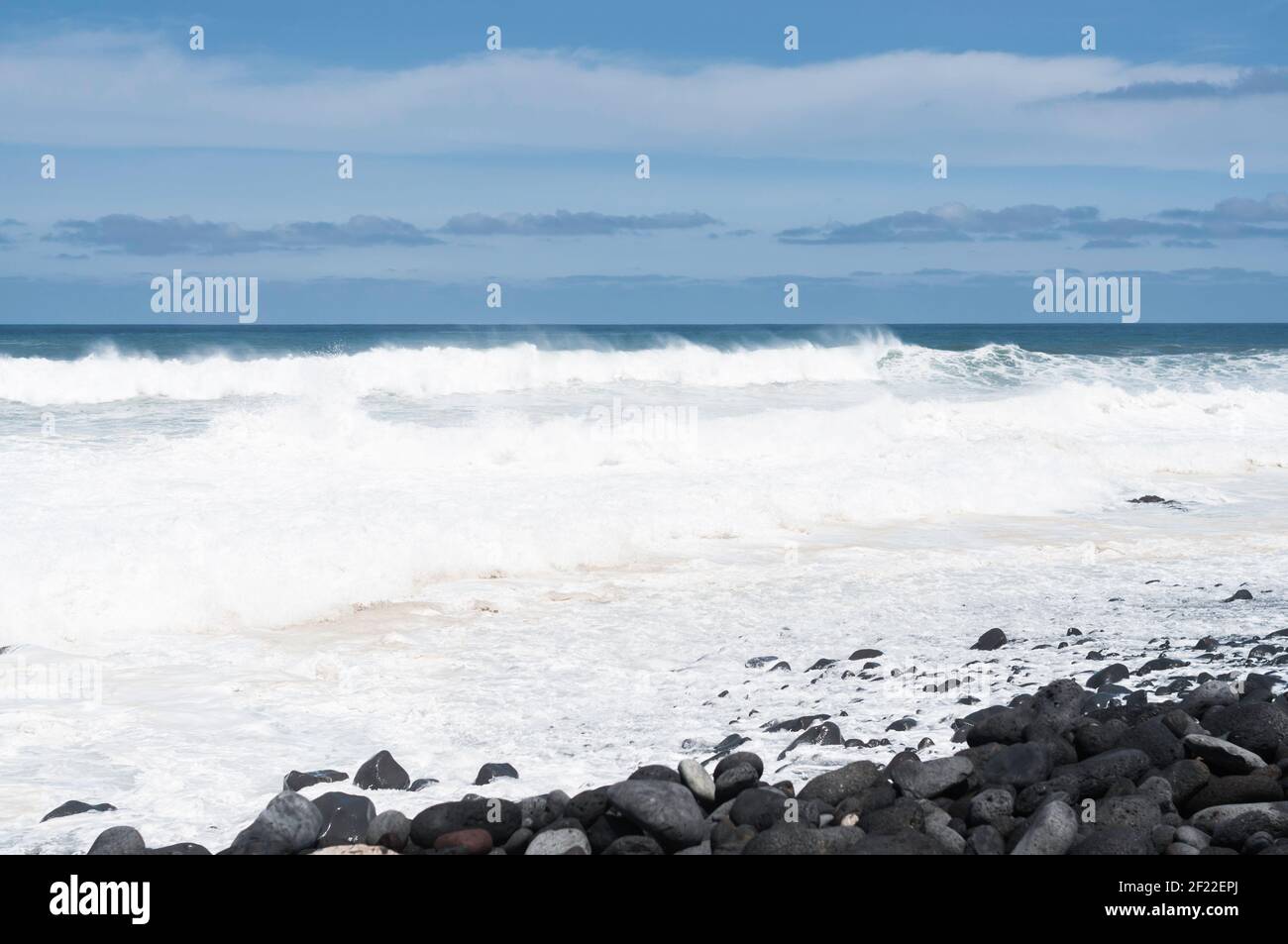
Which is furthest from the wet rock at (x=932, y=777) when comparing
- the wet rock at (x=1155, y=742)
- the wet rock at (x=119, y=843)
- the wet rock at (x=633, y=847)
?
the wet rock at (x=119, y=843)

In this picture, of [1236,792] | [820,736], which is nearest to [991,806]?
[1236,792]

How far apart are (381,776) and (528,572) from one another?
19.4 feet

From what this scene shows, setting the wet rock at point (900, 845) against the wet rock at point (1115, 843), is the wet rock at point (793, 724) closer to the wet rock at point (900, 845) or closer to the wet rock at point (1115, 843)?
the wet rock at point (900, 845)

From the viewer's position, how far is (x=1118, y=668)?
7.62 meters

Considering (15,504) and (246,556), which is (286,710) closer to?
(246,556)

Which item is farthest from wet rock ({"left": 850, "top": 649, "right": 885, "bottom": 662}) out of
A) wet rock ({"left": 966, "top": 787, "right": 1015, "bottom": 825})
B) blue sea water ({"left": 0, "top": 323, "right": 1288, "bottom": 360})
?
blue sea water ({"left": 0, "top": 323, "right": 1288, "bottom": 360})

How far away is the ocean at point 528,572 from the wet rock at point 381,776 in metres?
0.26

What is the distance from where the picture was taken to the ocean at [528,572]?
6711mm

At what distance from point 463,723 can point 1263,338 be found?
85.6 meters

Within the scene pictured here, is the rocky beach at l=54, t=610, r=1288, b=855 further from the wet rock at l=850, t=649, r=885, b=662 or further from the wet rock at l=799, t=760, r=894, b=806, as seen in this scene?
the wet rock at l=850, t=649, r=885, b=662

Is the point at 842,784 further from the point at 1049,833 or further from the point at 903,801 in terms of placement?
the point at 1049,833

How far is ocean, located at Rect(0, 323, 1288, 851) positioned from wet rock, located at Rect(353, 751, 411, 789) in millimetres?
262
